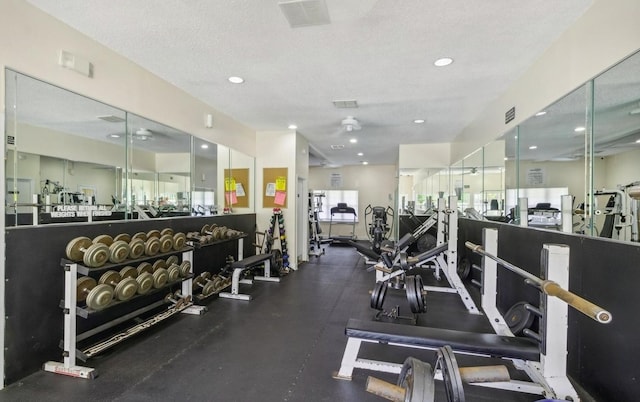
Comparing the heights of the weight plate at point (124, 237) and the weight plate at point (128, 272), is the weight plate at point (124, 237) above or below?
above

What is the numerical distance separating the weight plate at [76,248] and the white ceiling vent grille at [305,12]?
2.47m

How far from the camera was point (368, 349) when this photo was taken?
8.96 ft

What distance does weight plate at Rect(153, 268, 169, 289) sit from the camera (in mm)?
3012

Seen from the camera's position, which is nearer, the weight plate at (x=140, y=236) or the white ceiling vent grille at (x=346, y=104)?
the weight plate at (x=140, y=236)

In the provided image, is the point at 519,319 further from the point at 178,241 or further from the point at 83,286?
the point at 83,286

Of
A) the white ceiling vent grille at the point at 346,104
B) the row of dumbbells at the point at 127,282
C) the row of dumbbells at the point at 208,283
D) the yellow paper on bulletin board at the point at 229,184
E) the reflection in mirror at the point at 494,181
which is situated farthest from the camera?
the yellow paper on bulletin board at the point at 229,184

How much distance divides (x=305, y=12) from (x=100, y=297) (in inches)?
109

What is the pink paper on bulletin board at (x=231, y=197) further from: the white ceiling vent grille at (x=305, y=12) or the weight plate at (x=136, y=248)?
the white ceiling vent grille at (x=305, y=12)

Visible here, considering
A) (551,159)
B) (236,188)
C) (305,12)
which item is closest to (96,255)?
(305,12)

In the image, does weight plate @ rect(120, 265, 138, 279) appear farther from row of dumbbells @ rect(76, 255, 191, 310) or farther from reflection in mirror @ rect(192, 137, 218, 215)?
reflection in mirror @ rect(192, 137, 218, 215)

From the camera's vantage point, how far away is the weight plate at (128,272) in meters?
2.83

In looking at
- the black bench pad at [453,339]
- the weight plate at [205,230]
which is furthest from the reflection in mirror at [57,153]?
the black bench pad at [453,339]

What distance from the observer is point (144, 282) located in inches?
112

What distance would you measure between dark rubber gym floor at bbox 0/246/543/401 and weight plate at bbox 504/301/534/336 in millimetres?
373
